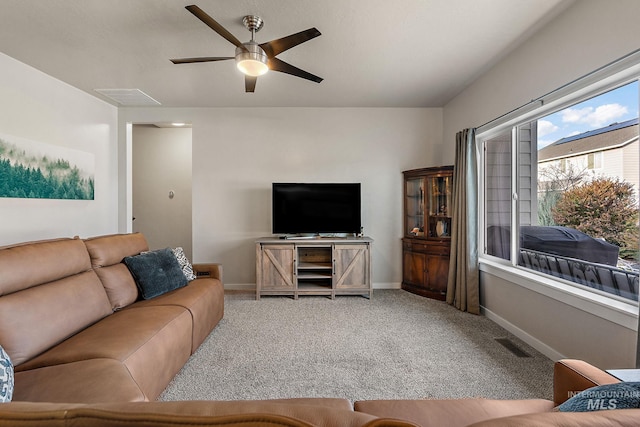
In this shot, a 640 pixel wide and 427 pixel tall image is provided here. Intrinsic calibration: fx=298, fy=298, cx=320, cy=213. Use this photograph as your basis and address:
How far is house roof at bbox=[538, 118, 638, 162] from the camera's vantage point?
1.90 m

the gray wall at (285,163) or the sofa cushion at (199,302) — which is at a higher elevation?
the gray wall at (285,163)

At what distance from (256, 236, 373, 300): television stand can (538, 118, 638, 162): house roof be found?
6.93ft

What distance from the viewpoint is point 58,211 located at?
11.3 feet

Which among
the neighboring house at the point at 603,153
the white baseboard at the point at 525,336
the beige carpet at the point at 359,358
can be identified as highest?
the neighboring house at the point at 603,153

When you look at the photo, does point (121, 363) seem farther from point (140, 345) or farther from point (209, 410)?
point (209, 410)

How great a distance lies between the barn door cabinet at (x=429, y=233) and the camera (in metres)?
3.87

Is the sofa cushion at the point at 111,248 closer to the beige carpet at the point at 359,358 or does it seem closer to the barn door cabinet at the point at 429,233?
the beige carpet at the point at 359,358

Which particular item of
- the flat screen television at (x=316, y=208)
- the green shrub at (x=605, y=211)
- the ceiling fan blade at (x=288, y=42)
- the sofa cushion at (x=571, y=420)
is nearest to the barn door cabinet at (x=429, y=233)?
the flat screen television at (x=316, y=208)

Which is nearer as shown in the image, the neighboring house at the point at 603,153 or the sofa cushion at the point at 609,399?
the sofa cushion at the point at 609,399

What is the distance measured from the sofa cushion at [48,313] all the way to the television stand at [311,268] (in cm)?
194

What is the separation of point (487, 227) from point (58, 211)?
4.99 metres

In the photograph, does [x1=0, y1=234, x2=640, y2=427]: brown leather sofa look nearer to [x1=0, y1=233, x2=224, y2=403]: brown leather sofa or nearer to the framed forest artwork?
[x1=0, y1=233, x2=224, y2=403]: brown leather sofa

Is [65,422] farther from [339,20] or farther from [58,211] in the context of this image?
[58,211]

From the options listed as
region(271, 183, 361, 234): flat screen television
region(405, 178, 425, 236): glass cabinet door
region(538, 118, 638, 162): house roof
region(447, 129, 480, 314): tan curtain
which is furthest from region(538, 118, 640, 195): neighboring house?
region(271, 183, 361, 234): flat screen television
